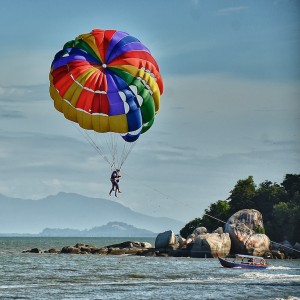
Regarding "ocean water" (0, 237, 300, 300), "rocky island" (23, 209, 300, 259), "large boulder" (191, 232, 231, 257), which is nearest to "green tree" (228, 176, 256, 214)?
"rocky island" (23, 209, 300, 259)

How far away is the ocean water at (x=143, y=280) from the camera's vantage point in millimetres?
56000

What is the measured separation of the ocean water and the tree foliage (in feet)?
50.8

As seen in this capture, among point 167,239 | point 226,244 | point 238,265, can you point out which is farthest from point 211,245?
point 238,265

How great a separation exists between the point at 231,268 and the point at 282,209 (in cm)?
3209

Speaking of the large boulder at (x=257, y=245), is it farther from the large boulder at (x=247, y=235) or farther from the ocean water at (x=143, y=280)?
the ocean water at (x=143, y=280)

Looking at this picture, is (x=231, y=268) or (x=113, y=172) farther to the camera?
(x=231, y=268)

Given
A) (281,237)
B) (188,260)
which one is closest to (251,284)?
(188,260)

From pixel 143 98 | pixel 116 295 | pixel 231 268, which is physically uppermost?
pixel 143 98

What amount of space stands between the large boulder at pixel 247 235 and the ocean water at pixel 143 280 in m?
3.08

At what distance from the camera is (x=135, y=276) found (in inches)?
2768

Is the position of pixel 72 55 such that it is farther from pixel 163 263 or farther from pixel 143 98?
pixel 163 263

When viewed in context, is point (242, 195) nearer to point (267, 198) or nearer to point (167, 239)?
point (267, 198)

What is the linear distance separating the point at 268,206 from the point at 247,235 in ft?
74.0

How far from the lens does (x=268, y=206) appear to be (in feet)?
387
